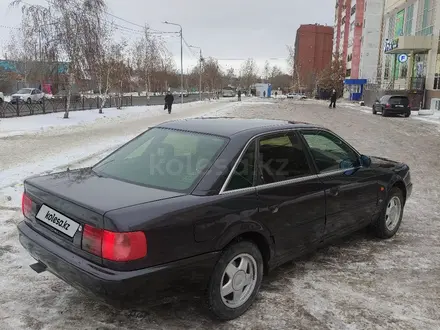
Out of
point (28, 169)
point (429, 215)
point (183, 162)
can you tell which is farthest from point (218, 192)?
point (28, 169)

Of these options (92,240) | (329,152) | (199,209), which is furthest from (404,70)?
(92,240)

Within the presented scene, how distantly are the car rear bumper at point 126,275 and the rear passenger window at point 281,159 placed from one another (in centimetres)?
94

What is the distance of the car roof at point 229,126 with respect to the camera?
151 inches

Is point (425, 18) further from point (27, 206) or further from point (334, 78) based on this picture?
point (27, 206)

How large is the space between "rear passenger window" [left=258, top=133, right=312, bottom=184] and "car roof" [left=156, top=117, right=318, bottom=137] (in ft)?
0.38

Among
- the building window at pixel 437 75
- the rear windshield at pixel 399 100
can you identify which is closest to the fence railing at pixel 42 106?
the rear windshield at pixel 399 100

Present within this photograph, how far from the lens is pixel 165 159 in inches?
150

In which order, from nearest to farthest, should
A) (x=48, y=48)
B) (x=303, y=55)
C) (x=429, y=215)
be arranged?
1. (x=429, y=215)
2. (x=48, y=48)
3. (x=303, y=55)

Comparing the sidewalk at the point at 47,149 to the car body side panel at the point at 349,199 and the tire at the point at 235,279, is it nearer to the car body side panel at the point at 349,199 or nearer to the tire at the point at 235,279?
the tire at the point at 235,279

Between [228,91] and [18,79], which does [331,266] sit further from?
[228,91]

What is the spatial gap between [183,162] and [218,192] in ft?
1.87

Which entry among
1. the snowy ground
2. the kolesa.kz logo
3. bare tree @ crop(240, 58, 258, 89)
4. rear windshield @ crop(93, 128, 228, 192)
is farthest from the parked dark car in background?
bare tree @ crop(240, 58, 258, 89)

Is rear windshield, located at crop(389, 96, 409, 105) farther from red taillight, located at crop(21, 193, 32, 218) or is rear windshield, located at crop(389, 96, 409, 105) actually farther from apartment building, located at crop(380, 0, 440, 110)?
red taillight, located at crop(21, 193, 32, 218)

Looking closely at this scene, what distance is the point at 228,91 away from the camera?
93.8 metres
